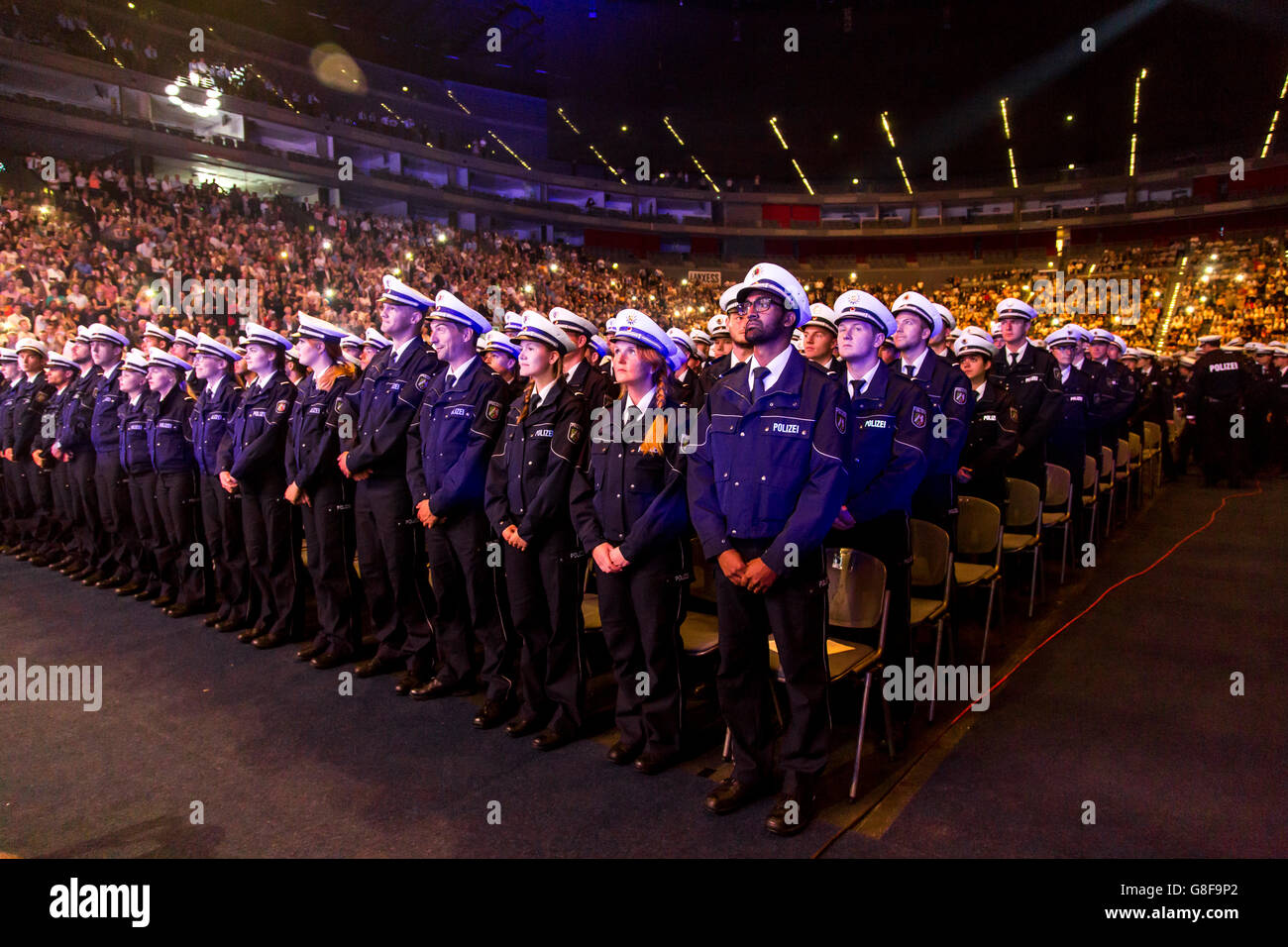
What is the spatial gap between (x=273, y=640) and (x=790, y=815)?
3965 mm

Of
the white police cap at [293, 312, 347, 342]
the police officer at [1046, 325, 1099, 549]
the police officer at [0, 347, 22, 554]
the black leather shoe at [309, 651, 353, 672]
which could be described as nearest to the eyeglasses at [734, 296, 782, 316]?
the white police cap at [293, 312, 347, 342]

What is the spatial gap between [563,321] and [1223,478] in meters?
12.7

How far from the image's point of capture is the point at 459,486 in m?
4.13

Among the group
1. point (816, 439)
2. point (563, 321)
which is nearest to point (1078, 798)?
point (816, 439)

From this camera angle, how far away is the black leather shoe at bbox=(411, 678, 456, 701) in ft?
14.5

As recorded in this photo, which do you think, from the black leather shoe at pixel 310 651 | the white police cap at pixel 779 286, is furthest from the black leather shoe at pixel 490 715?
the white police cap at pixel 779 286

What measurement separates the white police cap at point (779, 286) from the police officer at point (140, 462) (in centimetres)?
555

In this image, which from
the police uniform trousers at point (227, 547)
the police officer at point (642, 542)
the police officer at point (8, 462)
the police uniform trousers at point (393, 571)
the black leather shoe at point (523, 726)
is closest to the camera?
the police officer at point (642, 542)

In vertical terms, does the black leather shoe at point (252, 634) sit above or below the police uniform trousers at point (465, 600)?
below

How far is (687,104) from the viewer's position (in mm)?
29016

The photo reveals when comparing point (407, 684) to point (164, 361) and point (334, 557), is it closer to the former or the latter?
point (334, 557)

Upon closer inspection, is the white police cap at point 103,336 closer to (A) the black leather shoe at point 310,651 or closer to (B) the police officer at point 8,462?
(B) the police officer at point 8,462

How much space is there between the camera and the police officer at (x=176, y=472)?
6.11 meters

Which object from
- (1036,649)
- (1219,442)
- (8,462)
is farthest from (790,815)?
(1219,442)
